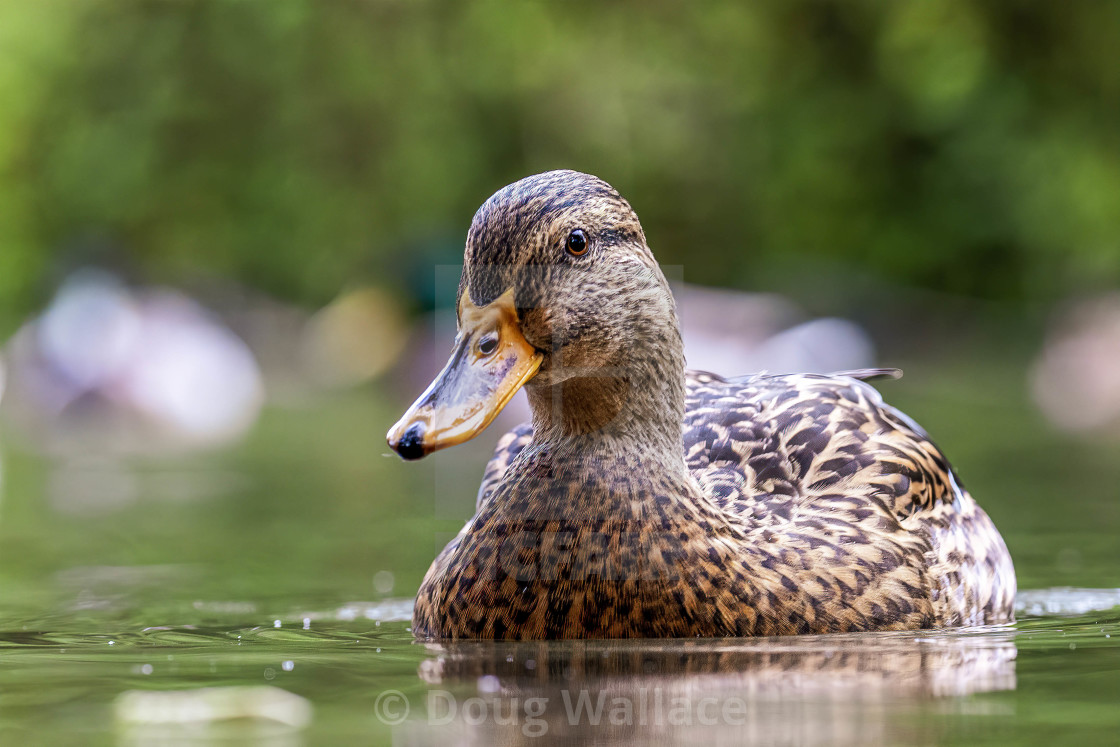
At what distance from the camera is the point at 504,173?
21797mm

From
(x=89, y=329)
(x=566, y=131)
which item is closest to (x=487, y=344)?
(x=89, y=329)

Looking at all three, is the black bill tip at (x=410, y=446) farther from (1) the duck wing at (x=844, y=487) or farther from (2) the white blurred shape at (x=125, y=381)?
(2) the white blurred shape at (x=125, y=381)

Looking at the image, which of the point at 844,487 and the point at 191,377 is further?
the point at 191,377

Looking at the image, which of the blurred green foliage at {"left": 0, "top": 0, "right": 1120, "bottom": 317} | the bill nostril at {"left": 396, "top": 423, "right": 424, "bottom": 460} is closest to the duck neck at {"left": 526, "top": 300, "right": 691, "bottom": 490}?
the bill nostril at {"left": 396, "top": 423, "right": 424, "bottom": 460}

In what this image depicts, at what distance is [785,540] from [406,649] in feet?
3.34

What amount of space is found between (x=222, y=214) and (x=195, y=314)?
18.4 ft

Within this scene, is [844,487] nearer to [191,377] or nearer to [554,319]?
[554,319]

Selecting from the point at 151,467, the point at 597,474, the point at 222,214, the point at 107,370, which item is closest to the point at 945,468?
the point at 597,474

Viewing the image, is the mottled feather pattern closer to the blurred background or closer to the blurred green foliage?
the blurred background

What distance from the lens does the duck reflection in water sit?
2.97 m

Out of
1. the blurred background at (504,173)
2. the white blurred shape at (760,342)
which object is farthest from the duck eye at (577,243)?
the blurred background at (504,173)

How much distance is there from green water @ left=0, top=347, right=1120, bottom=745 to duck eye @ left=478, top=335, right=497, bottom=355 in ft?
2.36

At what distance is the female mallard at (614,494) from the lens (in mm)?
4016

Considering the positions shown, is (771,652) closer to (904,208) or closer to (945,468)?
(945,468)
